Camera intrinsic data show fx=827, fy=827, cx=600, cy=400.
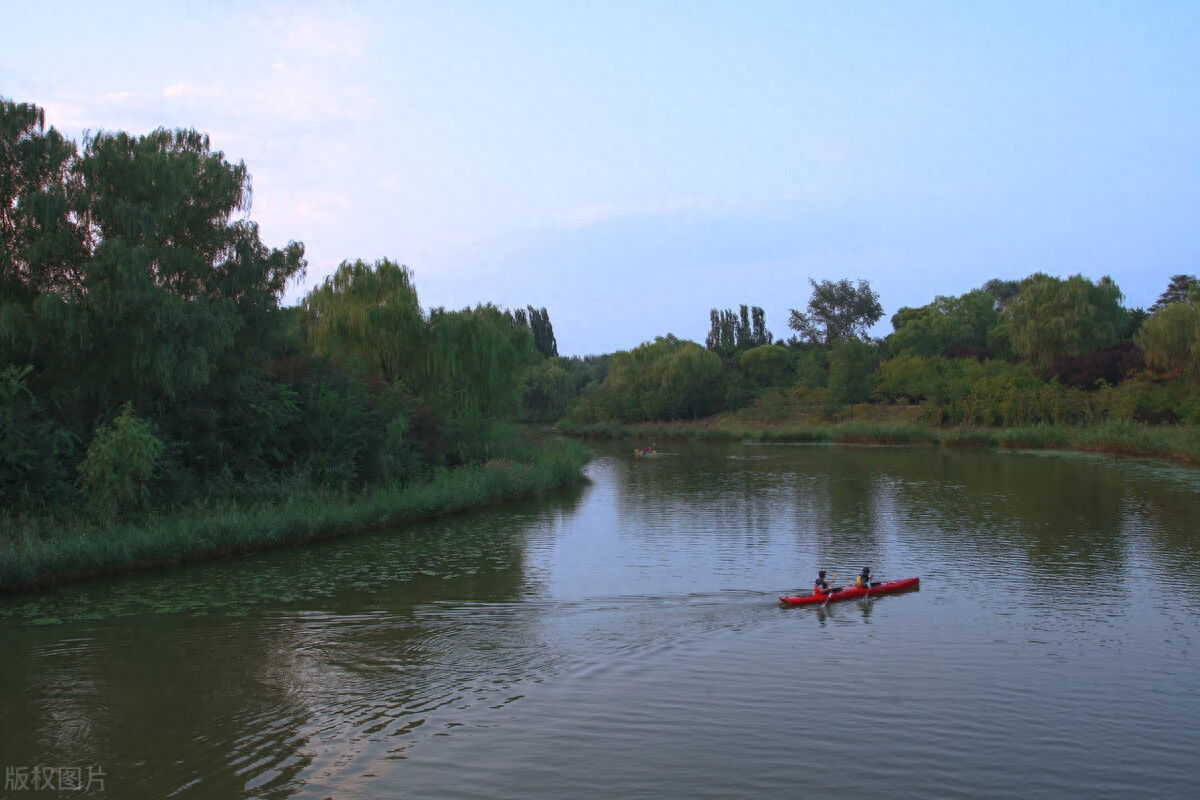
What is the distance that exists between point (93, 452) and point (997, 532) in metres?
17.9

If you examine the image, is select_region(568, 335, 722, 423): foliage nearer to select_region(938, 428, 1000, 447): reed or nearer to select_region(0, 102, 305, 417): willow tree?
select_region(938, 428, 1000, 447): reed

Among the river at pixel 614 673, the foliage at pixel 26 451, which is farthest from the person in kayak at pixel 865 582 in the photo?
the foliage at pixel 26 451

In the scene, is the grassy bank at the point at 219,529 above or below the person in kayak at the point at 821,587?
above

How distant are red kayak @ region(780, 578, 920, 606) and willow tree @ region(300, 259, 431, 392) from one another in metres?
16.9

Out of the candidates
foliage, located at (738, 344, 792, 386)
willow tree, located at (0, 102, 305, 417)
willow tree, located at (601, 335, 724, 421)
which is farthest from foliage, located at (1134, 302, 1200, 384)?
willow tree, located at (0, 102, 305, 417)

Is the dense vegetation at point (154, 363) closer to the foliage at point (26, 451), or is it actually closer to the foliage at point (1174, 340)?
the foliage at point (26, 451)

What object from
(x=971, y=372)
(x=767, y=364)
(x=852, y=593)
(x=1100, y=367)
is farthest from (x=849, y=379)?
(x=852, y=593)

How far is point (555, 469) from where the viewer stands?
27703 mm

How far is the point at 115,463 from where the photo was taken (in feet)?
47.7

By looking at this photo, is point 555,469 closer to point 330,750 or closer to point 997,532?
point 997,532

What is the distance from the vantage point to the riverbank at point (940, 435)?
36.8 meters

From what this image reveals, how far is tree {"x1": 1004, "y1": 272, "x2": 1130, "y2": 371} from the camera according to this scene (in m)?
55.7

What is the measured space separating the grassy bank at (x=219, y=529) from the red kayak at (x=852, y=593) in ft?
32.1

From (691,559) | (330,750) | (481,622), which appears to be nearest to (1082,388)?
(691,559)
